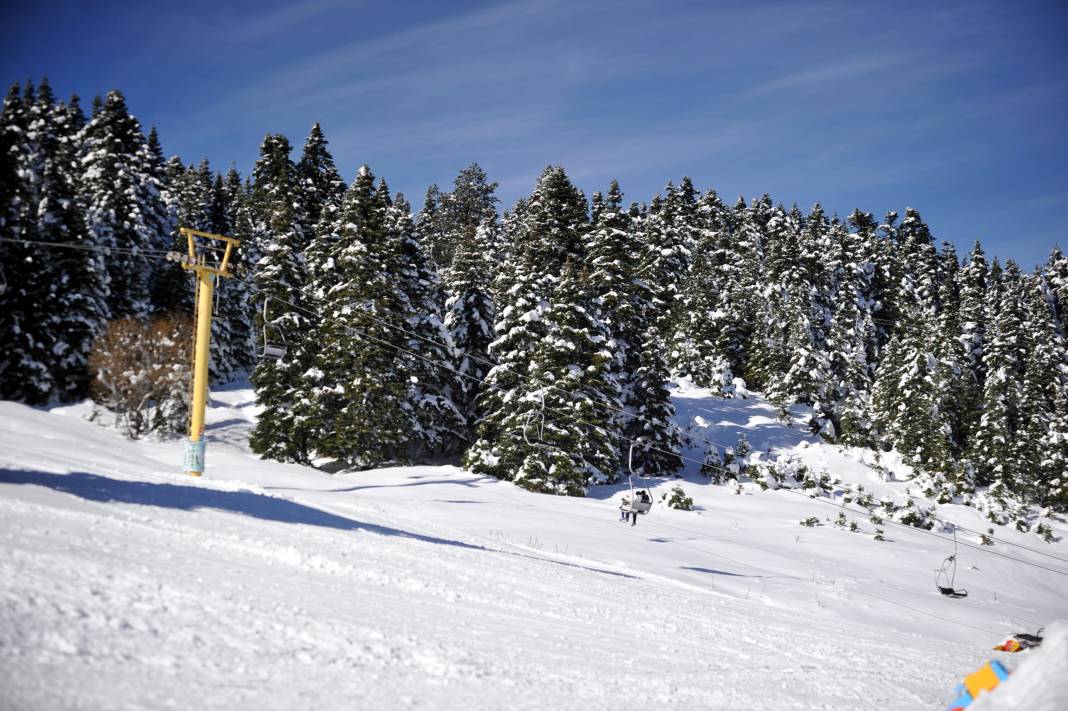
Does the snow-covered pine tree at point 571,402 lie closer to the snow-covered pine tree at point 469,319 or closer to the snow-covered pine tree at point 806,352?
the snow-covered pine tree at point 469,319

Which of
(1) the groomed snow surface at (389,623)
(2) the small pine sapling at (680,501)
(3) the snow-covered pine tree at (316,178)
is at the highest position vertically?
(3) the snow-covered pine tree at (316,178)

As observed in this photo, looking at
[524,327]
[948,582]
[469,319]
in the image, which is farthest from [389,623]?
[469,319]

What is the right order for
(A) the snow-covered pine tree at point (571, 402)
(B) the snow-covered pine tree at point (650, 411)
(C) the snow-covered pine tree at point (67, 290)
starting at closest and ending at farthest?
(A) the snow-covered pine tree at point (571, 402), (B) the snow-covered pine tree at point (650, 411), (C) the snow-covered pine tree at point (67, 290)

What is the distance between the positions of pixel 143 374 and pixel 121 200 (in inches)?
753

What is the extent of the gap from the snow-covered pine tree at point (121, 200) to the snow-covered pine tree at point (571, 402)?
30492mm

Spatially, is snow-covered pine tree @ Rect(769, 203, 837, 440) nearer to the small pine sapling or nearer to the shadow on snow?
the small pine sapling

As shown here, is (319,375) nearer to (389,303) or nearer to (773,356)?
(389,303)

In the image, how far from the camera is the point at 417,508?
2012cm

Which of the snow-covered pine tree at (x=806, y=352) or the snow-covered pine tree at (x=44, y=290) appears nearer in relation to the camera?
the snow-covered pine tree at (x=44, y=290)

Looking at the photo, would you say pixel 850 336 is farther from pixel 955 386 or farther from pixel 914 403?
pixel 914 403

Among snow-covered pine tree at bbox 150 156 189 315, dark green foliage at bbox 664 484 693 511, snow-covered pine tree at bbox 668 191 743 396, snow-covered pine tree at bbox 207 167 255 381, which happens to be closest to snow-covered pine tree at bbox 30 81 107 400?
snow-covered pine tree at bbox 150 156 189 315

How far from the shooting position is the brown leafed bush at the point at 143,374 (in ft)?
128

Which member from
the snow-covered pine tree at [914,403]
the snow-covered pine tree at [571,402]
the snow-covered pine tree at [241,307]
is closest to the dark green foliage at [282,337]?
the snow-covered pine tree at [241,307]

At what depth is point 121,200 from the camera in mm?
50781
